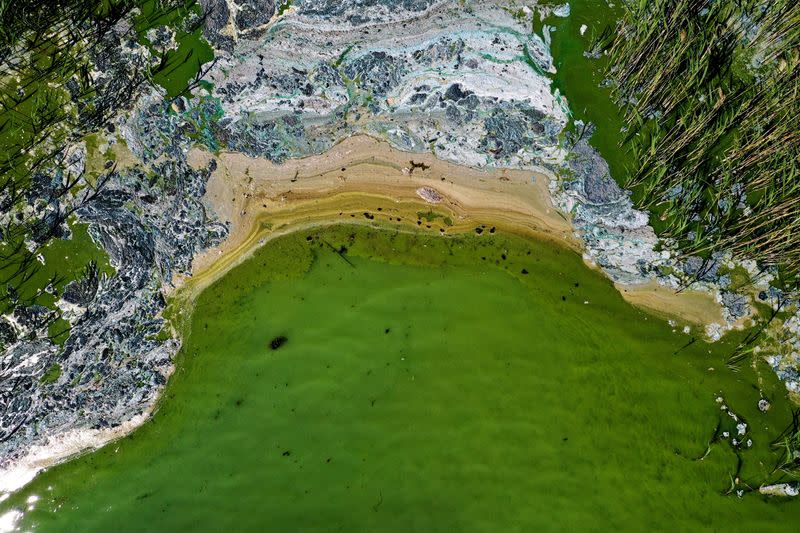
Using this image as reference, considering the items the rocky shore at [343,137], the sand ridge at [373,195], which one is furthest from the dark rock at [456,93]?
the sand ridge at [373,195]

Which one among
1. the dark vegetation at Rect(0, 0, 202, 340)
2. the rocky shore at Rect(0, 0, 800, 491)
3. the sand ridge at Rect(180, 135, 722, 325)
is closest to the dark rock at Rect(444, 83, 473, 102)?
the rocky shore at Rect(0, 0, 800, 491)

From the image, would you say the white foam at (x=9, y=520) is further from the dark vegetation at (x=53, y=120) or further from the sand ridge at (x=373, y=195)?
the sand ridge at (x=373, y=195)

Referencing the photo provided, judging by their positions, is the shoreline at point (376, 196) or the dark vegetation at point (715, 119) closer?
the dark vegetation at point (715, 119)

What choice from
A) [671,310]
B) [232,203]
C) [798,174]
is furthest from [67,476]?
[798,174]

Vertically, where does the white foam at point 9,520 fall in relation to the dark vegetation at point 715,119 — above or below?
below

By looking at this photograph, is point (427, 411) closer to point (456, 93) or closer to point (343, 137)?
point (343, 137)

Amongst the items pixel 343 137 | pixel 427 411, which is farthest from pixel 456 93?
pixel 427 411
